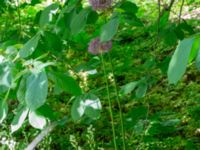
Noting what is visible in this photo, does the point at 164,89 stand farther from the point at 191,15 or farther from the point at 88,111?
the point at 88,111

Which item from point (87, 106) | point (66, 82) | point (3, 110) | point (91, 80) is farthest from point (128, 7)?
point (91, 80)

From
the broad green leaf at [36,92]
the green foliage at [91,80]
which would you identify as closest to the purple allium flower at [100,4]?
the green foliage at [91,80]

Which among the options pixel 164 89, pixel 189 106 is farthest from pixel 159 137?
pixel 164 89

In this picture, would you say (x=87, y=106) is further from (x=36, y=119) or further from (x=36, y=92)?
(x=36, y=92)

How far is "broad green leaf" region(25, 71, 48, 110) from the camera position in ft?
3.39

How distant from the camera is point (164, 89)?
13.0 ft

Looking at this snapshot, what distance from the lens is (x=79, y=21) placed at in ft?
4.93

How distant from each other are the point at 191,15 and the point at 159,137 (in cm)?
229

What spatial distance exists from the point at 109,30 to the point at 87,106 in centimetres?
31

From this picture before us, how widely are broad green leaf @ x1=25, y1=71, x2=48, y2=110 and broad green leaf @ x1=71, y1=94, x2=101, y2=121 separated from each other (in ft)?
1.36

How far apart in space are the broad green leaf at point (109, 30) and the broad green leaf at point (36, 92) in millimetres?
260

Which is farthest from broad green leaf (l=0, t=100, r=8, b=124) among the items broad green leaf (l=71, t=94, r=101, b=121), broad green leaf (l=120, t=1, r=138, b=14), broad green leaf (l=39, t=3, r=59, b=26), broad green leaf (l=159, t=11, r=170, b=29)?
broad green leaf (l=159, t=11, r=170, b=29)

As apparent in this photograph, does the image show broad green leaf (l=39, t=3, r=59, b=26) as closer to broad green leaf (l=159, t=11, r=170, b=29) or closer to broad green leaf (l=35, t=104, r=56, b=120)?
broad green leaf (l=35, t=104, r=56, b=120)

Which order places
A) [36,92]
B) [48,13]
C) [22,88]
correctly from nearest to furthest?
[36,92], [22,88], [48,13]
